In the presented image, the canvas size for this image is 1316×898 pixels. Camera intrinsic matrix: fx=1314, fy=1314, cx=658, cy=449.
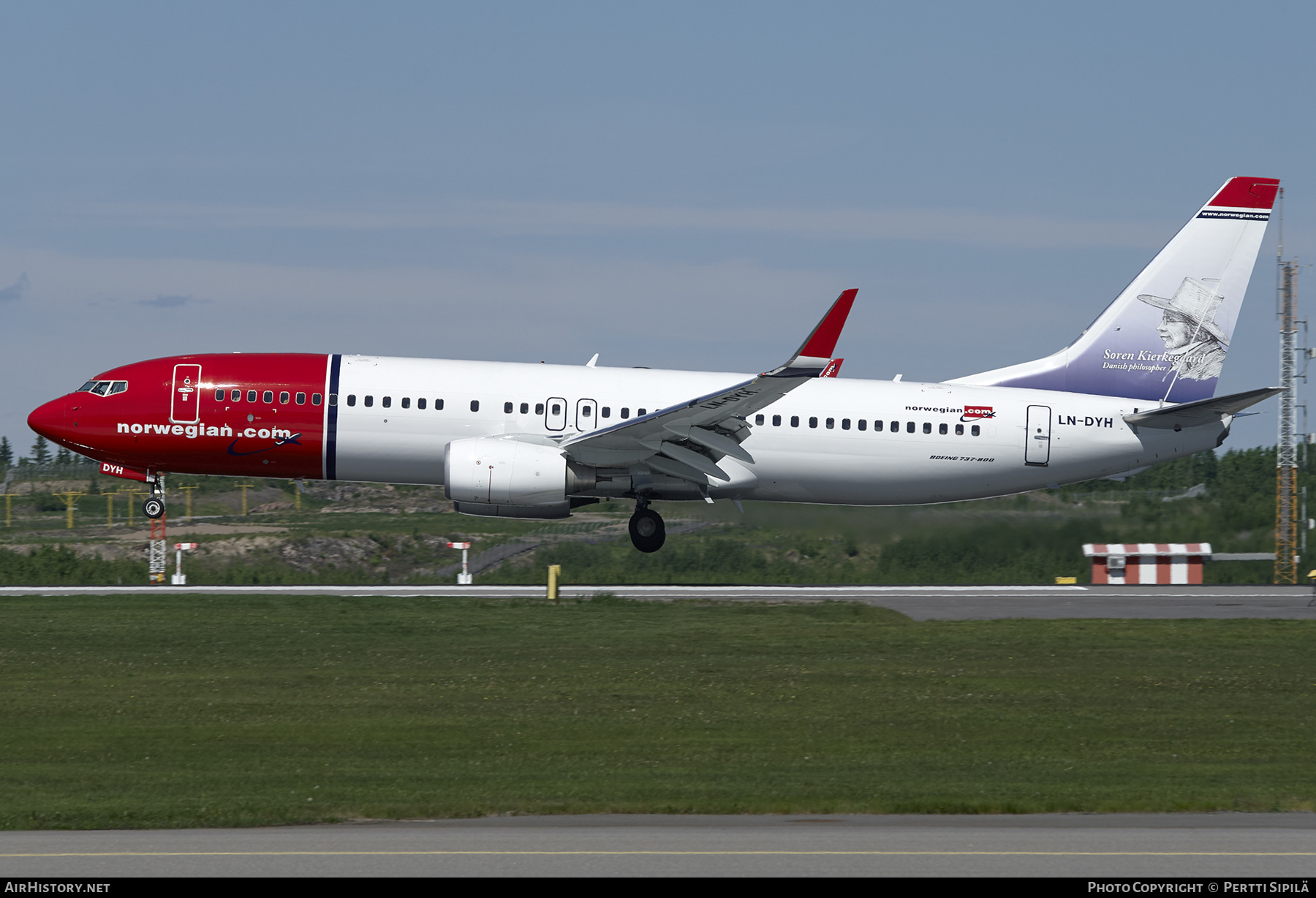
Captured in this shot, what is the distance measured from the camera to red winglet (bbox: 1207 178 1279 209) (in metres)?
32.8

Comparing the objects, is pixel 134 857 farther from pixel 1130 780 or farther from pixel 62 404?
Answer: pixel 62 404

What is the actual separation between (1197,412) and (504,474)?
15837 mm

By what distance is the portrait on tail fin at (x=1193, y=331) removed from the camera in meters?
32.6

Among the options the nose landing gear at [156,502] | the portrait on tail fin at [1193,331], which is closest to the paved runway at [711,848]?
the nose landing gear at [156,502]

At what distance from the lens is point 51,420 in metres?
29.8

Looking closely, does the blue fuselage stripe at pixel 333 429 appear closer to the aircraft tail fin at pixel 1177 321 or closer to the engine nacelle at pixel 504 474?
the engine nacelle at pixel 504 474

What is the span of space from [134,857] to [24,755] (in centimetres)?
523

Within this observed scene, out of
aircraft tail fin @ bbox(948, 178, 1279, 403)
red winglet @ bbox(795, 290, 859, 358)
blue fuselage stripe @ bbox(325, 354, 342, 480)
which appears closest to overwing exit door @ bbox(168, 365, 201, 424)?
blue fuselage stripe @ bbox(325, 354, 342, 480)

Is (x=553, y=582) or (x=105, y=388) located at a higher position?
(x=105, y=388)

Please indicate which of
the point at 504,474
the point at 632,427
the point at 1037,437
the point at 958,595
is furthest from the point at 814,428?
the point at 504,474

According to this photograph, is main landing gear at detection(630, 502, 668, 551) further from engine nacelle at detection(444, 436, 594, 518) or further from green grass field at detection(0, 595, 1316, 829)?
green grass field at detection(0, 595, 1316, 829)

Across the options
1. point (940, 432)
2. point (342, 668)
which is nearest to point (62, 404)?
point (342, 668)

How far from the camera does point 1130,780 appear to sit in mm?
12672

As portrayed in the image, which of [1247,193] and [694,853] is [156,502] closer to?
[694,853]
